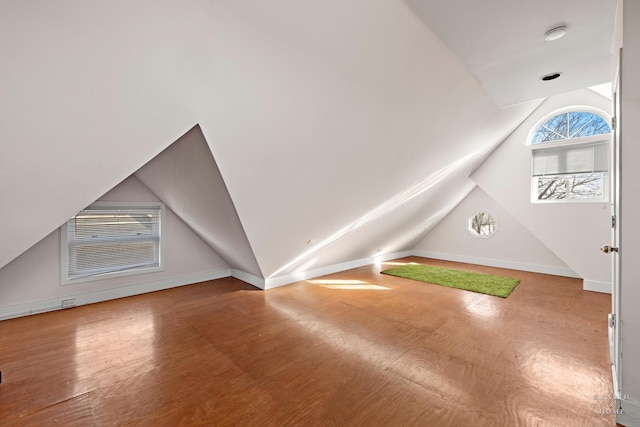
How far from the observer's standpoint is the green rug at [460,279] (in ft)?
15.4

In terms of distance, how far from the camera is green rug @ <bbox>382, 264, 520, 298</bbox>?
4.68 metres

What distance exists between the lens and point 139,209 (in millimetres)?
4453

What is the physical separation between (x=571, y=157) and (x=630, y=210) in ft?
14.5

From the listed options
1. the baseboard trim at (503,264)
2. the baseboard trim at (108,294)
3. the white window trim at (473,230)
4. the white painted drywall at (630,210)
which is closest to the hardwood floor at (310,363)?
the baseboard trim at (108,294)

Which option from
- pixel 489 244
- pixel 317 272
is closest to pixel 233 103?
pixel 317 272

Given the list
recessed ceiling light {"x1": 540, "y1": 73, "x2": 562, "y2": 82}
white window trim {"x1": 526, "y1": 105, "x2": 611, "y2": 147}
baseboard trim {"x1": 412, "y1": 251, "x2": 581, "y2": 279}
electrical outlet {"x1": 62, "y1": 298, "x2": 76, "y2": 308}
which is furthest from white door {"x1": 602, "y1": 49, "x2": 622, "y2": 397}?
electrical outlet {"x1": 62, "y1": 298, "x2": 76, "y2": 308}

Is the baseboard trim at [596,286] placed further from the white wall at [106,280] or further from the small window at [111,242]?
the small window at [111,242]

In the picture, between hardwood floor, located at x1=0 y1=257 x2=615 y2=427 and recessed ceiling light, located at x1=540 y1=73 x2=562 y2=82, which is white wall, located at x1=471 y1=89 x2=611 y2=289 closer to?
hardwood floor, located at x1=0 y1=257 x2=615 y2=427

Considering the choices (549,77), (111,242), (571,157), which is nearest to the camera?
(549,77)

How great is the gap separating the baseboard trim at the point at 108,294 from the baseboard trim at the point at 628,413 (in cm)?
534

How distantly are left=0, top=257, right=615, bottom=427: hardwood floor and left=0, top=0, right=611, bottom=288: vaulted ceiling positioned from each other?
3.60ft

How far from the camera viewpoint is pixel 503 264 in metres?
6.45

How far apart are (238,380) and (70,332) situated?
2285 millimetres

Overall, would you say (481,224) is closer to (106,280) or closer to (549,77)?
(549,77)
